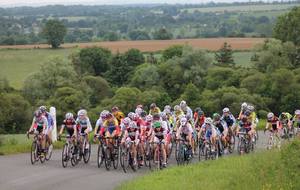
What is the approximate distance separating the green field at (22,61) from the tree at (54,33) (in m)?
10.4

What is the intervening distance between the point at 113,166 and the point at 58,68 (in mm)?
67209

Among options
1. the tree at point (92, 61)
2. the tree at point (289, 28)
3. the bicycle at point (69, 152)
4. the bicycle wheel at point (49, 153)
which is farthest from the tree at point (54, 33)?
the bicycle at point (69, 152)

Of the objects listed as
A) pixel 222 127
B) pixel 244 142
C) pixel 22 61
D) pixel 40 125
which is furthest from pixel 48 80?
pixel 40 125

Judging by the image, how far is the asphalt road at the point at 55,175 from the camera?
61.4 feet

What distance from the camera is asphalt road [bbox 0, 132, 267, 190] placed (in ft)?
61.4

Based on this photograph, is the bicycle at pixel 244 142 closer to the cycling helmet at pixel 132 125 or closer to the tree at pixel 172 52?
the cycling helmet at pixel 132 125

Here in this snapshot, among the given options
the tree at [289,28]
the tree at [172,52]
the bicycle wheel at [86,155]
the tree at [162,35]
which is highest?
the tree at [289,28]

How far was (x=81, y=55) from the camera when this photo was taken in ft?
364

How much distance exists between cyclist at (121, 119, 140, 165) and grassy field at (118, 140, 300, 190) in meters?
2.59

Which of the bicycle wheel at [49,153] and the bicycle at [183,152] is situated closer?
the bicycle at [183,152]

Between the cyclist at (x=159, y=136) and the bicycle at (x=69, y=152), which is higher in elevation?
the cyclist at (x=159, y=136)

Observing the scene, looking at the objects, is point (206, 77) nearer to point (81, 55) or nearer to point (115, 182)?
point (81, 55)

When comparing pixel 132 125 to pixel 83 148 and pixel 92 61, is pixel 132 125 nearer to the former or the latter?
pixel 83 148

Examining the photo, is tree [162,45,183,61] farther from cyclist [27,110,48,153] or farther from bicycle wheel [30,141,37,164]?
bicycle wheel [30,141,37,164]
